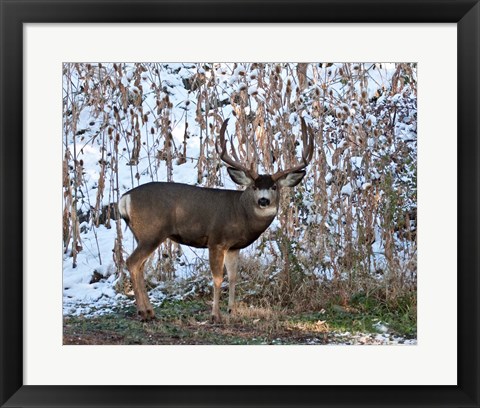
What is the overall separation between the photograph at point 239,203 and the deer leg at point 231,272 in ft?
0.06

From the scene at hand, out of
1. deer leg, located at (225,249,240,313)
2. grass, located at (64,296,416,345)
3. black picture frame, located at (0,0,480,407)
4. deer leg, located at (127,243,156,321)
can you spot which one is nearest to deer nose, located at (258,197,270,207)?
deer leg, located at (225,249,240,313)

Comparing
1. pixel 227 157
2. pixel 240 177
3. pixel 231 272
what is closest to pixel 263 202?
pixel 240 177

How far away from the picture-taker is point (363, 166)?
333 inches

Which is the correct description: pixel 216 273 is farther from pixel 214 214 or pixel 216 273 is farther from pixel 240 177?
pixel 240 177

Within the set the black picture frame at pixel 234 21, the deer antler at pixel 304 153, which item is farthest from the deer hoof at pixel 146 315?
the deer antler at pixel 304 153

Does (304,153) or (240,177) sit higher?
(304,153)

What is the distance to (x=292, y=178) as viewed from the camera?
27.7ft

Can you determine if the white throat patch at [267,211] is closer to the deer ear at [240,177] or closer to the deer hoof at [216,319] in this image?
the deer ear at [240,177]

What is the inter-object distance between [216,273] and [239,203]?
783 mm

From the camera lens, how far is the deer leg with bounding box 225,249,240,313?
27.0 feet

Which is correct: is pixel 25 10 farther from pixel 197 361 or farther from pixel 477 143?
pixel 477 143

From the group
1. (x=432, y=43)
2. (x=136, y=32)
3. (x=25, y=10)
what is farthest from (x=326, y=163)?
(x=25, y=10)

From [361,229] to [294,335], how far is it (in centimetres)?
131

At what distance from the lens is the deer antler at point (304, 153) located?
8.41m
